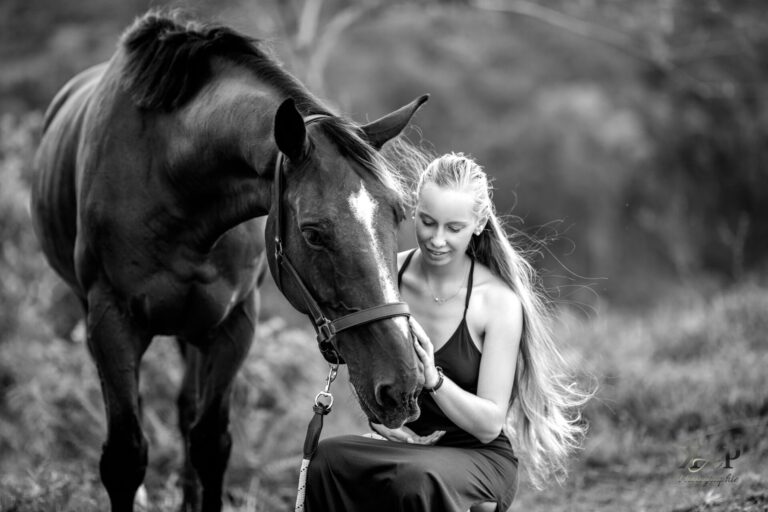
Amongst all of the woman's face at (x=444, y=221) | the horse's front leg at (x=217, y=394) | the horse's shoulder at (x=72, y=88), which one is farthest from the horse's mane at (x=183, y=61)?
the horse's shoulder at (x=72, y=88)

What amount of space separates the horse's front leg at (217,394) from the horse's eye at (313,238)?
119cm

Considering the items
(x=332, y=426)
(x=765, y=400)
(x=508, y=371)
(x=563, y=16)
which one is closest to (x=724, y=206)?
(x=563, y=16)

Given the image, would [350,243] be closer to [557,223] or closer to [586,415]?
[586,415]

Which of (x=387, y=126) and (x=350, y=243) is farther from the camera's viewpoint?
(x=387, y=126)

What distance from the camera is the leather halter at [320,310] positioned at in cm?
222

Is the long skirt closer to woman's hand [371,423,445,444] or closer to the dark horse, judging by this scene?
woman's hand [371,423,445,444]

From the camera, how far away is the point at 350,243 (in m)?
2.27

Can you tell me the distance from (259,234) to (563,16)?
587 centimetres

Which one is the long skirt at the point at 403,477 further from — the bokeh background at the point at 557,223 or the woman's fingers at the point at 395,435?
the bokeh background at the point at 557,223

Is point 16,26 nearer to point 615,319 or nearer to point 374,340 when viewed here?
point 615,319

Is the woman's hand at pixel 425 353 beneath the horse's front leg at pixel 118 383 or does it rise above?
above

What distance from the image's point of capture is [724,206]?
12.2 meters

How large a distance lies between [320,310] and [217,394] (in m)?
1.26

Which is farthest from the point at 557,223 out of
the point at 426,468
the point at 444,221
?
the point at 426,468
